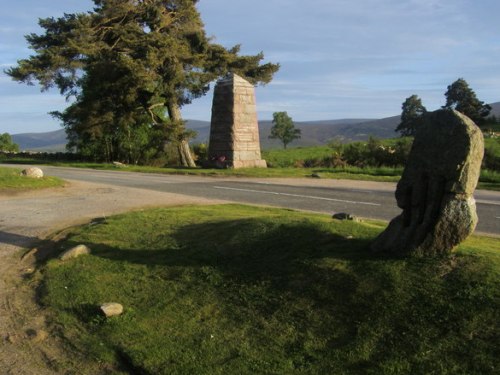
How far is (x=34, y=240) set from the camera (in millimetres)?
8852

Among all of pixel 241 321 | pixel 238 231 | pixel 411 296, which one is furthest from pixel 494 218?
pixel 241 321

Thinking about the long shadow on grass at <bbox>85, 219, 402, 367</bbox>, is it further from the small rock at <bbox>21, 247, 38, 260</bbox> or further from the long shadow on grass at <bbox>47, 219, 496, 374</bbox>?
the small rock at <bbox>21, 247, 38, 260</bbox>

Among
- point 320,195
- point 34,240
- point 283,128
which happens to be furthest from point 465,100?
point 34,240

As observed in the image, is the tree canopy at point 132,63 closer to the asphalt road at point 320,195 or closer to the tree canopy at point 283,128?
the asphalt road at point 320,195

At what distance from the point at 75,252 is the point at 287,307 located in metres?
3.80

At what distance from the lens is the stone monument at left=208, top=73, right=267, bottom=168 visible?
23844 millimetres

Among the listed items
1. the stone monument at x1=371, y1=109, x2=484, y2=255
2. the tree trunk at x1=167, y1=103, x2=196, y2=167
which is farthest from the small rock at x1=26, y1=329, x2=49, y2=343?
the tree trunk at x1=167, y1=103, x2=196, y2=167

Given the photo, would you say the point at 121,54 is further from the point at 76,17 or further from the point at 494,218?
the point at 494,218

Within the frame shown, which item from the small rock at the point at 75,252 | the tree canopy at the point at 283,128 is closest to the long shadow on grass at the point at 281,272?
the small rock at the point at 75,252

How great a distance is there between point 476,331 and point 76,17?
28073 mm

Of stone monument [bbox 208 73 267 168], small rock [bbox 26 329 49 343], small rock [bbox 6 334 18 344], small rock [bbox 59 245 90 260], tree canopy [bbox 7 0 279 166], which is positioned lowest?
small rock [bbox 6 334 18 344]

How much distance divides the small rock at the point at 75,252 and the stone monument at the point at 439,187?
4.35m

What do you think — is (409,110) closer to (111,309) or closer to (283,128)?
(283,128)

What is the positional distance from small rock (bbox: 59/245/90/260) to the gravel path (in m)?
0.51
